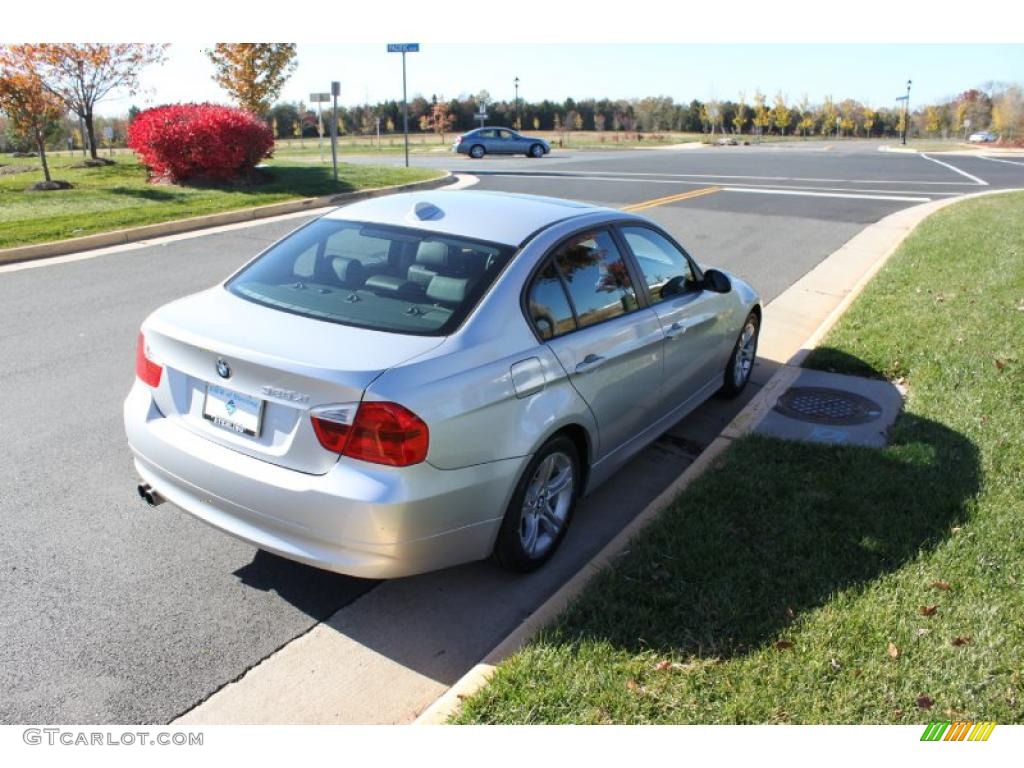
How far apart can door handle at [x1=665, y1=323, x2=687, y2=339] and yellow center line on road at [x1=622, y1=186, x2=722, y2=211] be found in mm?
12153

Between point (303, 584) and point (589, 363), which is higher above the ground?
point (589, 363)

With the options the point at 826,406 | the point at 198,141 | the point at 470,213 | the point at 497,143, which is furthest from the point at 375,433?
the point at 497,143

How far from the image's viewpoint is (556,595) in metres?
3.76

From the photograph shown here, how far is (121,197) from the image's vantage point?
16.2 metres

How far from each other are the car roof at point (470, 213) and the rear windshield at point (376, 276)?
0.26 ft

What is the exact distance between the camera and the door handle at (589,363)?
4.09 meters

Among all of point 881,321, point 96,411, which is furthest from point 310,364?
point 881,321

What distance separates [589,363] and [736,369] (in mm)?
2627

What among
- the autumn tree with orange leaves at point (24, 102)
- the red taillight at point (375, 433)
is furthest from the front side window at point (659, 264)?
the autumn tree with orange leaves at point (24, 102)

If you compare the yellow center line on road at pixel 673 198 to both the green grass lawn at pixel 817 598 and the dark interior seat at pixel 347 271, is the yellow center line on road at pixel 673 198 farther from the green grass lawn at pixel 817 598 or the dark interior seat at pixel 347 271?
the dark interior seat at pixel 347 271

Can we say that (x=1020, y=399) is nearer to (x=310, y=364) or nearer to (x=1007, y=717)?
(x=1007, y=717)

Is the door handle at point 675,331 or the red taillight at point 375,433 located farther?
the door handle at point 675,331

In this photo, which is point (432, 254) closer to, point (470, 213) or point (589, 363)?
point (470, 213)

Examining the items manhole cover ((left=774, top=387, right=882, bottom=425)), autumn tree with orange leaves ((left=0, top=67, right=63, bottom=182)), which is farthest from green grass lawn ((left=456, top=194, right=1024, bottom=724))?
autumn tree with orange leaves ((left=0, top=67, right=63, bottom=182))
